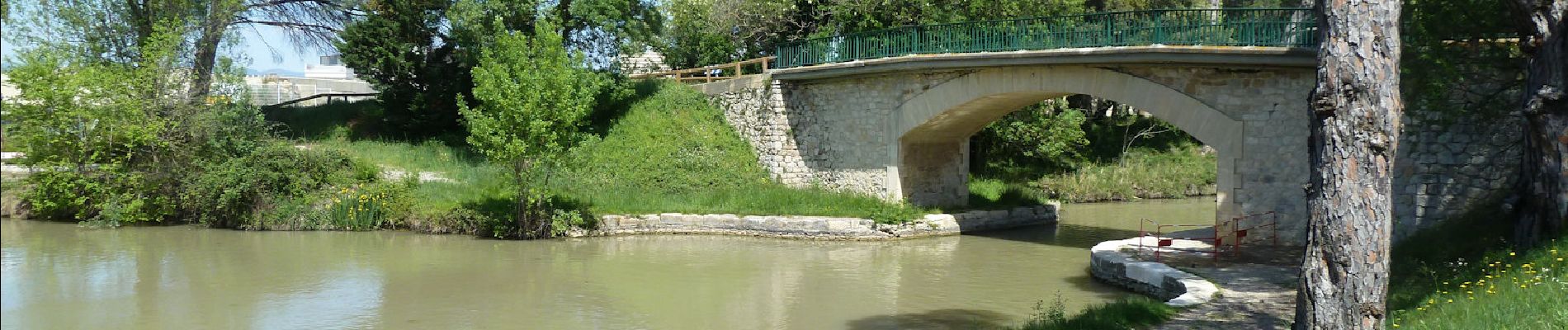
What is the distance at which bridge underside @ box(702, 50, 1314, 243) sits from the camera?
14773 mm

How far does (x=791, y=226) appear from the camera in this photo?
768 inches

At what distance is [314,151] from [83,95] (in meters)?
4.05

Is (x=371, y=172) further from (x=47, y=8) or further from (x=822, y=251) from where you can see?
(x=822, y=251)

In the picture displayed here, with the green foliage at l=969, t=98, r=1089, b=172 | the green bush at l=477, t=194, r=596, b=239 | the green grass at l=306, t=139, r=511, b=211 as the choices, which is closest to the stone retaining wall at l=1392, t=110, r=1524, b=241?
the green bush at l=477, t=194, r=596, b=239

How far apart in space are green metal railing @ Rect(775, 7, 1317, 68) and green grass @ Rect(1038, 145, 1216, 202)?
761 centimetres

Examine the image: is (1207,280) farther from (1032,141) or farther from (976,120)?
(1032,141)

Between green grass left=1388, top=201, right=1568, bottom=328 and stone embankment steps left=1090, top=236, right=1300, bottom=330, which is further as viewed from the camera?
stone embankment steps left=1090, top=236, right=1300, bottom=330

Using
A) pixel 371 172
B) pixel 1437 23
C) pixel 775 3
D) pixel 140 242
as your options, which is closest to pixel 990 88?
pixel 1437 23

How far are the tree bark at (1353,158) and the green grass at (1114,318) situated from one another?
7.09 feet

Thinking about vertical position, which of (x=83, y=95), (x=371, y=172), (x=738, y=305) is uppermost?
(x=83, y=95)

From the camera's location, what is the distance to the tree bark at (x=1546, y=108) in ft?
30.1

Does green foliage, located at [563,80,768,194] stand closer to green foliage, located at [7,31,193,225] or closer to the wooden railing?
the wooden railing

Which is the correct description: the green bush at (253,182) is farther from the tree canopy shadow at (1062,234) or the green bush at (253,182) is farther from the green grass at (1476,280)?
the green grass at (1476,280)

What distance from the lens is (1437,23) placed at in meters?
11.1
